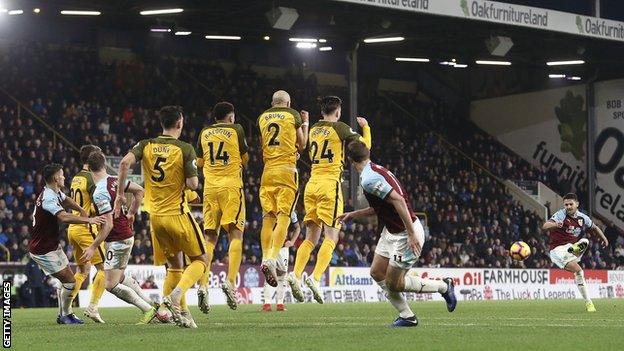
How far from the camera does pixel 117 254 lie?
16.6m

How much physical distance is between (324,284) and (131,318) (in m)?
16.1

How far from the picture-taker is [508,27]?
41.9 m

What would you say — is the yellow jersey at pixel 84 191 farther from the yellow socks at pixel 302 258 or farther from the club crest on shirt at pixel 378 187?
the club crest on shirt at pixel 378 187

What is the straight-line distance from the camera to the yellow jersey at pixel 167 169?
561 inches

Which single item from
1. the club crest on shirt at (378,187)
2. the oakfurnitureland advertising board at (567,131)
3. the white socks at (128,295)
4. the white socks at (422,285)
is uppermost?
the oakfurnitureland advertising board at (567,131)

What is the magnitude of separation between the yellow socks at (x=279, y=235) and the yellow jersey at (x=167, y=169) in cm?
408

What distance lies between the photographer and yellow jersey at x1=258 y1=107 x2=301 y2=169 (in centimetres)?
1847

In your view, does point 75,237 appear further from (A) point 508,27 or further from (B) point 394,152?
(B) point 394,152

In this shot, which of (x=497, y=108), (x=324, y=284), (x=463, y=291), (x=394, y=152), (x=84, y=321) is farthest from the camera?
(x=497, y=108)

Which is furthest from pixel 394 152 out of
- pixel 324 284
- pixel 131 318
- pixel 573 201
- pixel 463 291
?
pixel 131 318

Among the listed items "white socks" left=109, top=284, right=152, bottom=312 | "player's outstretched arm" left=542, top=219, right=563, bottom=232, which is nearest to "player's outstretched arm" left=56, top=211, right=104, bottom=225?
"white socks" left=109, top=284, right=152, bottom=312

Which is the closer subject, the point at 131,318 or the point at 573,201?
the point at 131,318

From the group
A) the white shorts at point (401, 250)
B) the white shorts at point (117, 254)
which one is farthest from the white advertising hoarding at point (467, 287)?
the white shorts at point (401, 250)

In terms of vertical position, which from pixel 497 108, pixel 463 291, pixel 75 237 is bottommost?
pixel 463 291
